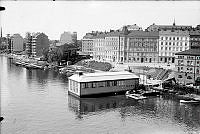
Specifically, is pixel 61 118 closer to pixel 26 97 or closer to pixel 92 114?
pixel 92 114

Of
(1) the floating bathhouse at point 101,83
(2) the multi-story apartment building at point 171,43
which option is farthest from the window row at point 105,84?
(2) the multi-story apartment building at point 171,43

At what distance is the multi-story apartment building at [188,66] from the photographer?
61.2 ft

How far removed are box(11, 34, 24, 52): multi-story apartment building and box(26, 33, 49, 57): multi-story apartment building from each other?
10.5m

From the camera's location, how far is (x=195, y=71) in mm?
18719

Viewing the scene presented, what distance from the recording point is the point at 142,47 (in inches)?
1146

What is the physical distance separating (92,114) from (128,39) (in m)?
18.8

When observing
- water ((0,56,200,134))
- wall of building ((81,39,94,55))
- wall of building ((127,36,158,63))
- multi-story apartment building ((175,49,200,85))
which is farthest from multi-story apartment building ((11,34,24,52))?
multi-story apartment building ((175,49,200,85))

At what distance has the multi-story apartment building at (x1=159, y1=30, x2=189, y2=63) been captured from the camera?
2659 cm

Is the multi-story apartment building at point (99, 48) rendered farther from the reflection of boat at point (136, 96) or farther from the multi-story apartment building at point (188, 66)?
the reflection of boat at point (136, 96)

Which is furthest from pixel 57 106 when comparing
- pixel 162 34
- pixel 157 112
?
pixel 162 34

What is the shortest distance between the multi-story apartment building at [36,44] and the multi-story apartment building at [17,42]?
10.5 meters

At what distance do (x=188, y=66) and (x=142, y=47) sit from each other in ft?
33.8

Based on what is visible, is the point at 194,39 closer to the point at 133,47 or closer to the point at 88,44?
the point at 133,47

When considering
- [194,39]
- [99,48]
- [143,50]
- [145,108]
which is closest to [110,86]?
[145,108]
